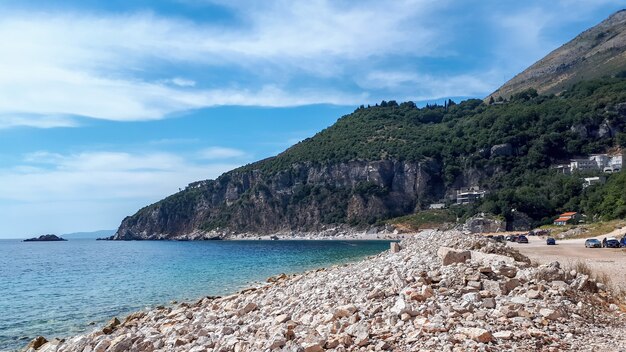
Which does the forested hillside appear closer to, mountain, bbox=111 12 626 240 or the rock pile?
mountain, bbox=111 12 626 240

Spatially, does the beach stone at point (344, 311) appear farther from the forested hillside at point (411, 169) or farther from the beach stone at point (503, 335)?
the forested hillside at point (411, 169)

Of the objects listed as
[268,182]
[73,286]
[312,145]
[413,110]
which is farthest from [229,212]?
[73,286]

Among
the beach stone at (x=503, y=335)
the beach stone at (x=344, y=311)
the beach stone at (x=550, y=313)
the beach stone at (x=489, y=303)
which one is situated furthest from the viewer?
the beach stone at (x=344, y=311)

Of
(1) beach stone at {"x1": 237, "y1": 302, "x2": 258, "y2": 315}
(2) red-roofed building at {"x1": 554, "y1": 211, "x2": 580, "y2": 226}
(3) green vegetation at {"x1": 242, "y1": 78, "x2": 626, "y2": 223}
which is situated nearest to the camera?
(1) beach stone at {"x1": 237, "y1": 302, "x2": 258, "y2": 315}

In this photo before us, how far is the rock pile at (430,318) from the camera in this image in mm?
7605

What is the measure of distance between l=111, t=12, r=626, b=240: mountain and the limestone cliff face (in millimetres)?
307

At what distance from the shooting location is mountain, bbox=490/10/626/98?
134125 millimetres

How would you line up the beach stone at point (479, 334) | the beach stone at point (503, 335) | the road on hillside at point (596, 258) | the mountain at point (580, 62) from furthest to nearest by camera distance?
the mountain at point (580, 62), the road on hillside at point (596, 258), the beach stone at point (503, 335), the beach stone at point (479, 334)

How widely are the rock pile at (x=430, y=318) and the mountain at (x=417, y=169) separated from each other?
6541cm

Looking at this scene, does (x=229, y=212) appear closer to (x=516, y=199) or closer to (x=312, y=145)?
(x=312, y=145)

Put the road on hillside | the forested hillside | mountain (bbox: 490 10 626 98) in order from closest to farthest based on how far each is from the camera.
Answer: the road on hillside
the forested hillside
mountain (bbox: 490 10 626 98)

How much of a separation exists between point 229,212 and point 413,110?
7330 centimetres

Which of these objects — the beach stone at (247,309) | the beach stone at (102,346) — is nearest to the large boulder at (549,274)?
the beach stone at (247,309)

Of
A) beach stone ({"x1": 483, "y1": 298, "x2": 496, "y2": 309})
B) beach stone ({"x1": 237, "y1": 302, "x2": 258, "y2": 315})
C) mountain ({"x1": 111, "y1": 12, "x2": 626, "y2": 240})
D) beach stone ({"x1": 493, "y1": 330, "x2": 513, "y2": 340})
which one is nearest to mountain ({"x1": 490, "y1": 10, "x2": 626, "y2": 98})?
mountain ({"x1": 111, "y1": 12, "x2": 626, "y2": 240})
